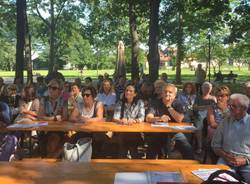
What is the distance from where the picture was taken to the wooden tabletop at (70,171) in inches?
135

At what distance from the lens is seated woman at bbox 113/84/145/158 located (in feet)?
23.4

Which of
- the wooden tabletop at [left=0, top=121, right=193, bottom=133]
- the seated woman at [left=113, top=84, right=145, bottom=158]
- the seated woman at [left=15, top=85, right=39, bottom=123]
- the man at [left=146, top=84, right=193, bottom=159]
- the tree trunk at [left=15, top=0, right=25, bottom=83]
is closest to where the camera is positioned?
the wooden tabletop at [left=0, top=121, right=193, bottom=133]

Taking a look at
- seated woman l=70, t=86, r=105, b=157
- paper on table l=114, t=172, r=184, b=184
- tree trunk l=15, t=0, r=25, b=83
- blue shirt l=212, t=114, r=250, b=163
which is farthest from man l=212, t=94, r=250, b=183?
tree trunk l=15, t=0, r=25, b=83

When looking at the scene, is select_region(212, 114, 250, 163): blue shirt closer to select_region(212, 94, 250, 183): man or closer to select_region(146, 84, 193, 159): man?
select_region(212, 94, 250, 183): man

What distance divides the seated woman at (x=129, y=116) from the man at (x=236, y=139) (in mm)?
2158

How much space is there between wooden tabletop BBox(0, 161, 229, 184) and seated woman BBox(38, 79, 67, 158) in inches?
125

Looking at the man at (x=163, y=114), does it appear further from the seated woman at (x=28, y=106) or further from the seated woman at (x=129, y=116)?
the seated woman at (x=28, y=106)

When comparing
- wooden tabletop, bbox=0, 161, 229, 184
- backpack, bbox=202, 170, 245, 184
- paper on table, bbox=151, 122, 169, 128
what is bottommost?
wooden tabletop, bbox=0, 161, 229, 184

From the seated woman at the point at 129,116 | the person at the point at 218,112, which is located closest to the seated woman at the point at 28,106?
the seated woman at the point at 129,116

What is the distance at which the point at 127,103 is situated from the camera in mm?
7289

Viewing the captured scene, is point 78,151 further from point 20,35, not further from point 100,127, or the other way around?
point 20,35

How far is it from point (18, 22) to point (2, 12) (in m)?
11.3

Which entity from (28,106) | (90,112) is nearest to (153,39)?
(28,106)

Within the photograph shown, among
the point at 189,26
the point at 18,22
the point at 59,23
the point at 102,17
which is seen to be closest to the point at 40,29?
the point at 59,23
